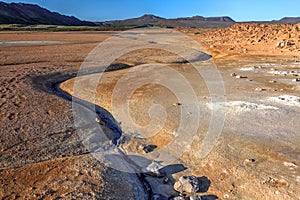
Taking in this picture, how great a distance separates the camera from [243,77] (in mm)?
12547

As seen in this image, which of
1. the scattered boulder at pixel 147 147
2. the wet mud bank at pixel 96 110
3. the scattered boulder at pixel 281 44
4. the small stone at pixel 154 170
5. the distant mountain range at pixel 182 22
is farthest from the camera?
the distant mountain range at pixel 182 22

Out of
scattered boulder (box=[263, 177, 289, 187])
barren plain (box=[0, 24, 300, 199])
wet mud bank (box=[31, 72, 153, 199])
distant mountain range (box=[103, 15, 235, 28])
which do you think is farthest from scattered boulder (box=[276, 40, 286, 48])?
distant mountain range (box=[103, 15, 235, 28])

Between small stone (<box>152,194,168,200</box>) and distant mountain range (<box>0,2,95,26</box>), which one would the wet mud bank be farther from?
distant mountain range (<box>0,2,95,26</box>)

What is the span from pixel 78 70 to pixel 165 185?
10.1 meters

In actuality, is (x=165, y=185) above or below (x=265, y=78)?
below

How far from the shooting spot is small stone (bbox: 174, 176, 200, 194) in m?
5.15

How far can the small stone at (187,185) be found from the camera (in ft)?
16.9

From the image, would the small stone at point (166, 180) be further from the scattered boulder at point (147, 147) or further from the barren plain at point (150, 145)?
the scattered boulder at point (147, 147)

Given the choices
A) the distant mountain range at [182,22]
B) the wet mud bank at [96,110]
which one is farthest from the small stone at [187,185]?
the distant mountain range at [182,22]

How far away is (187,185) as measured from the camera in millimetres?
5203

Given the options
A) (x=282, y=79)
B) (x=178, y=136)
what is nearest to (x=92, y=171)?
(x=178, y=136)

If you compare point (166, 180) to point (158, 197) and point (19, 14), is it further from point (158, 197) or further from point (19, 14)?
point (19, 14)

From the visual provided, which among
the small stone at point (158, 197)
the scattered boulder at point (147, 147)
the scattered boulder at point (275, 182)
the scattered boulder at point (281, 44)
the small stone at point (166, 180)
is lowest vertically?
the small stone at point (158, 197)

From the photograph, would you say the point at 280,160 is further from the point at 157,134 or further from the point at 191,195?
the point at 157,134
